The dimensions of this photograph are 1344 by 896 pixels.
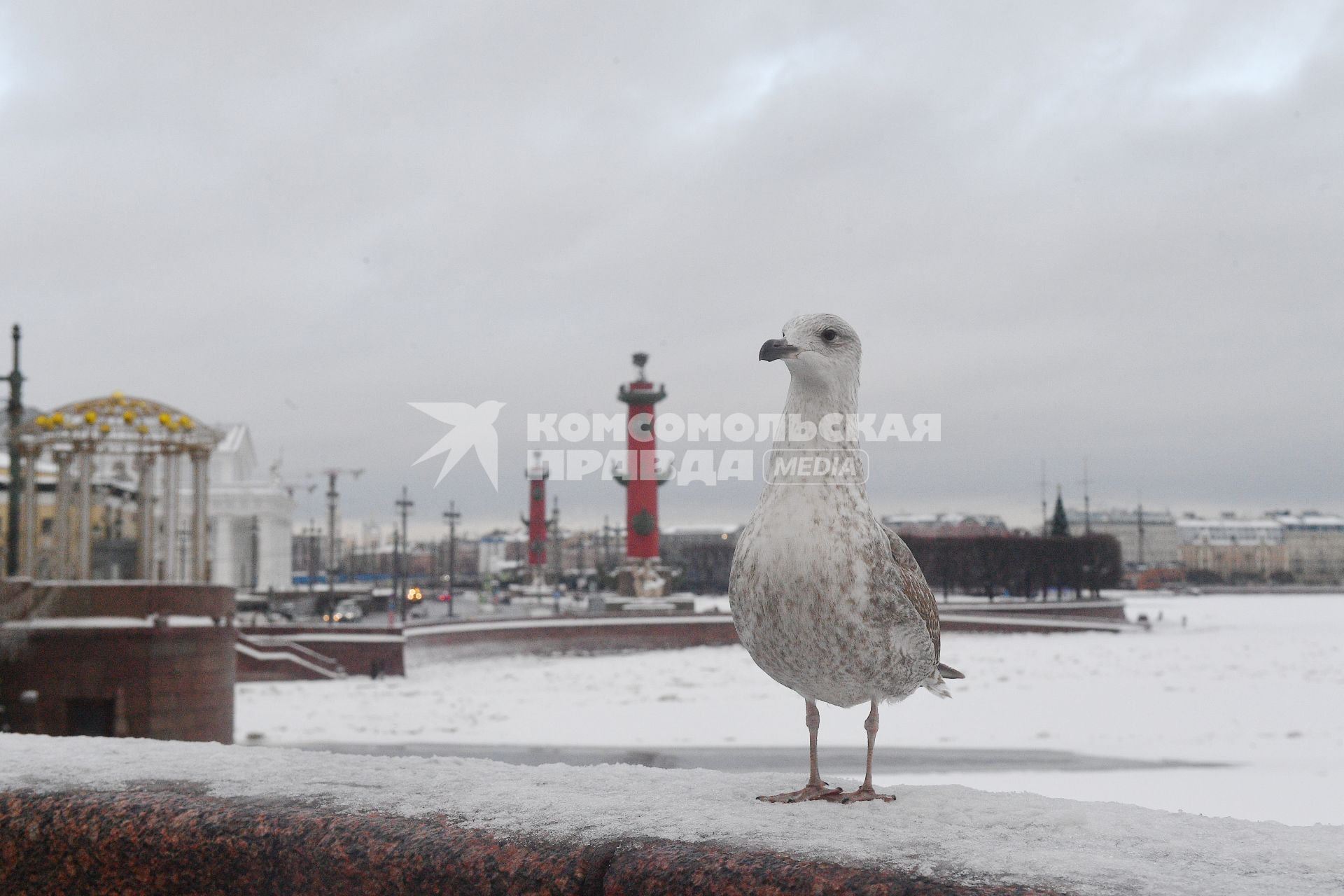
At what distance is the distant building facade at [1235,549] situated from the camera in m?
128

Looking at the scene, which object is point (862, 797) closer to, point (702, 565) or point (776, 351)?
point (776, 351)

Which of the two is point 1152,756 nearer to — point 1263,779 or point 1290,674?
point 1263,779

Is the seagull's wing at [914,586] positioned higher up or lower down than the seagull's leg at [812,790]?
higher up

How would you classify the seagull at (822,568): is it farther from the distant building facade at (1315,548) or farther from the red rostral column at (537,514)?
the distant building facade at (1315,548)

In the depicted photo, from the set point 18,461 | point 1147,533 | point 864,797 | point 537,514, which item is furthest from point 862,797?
point 1147,533

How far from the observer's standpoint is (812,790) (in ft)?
8.22

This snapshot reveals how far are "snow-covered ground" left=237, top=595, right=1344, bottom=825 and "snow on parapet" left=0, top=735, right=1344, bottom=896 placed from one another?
34.2 feet

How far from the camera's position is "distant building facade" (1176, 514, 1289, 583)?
128 meters

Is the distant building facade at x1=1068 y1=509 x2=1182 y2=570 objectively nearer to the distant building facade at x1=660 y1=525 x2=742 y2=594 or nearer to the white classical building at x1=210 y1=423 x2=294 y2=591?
the distant building facade at x1=660 y1=525 x2=742 y2=594

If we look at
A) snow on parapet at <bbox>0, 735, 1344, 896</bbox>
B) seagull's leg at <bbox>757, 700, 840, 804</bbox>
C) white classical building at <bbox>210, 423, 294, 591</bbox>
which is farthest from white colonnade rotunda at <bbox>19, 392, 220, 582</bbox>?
white classical building at <bbox>210, 423, 294, 591</bbox>

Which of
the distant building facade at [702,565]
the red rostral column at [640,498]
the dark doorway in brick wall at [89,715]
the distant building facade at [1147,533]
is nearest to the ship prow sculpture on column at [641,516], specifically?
the red rostral column at [640,498]

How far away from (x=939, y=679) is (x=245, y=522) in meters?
66.0

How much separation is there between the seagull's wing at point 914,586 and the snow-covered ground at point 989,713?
1022 cm

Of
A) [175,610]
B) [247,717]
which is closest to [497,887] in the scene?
[175,610]
